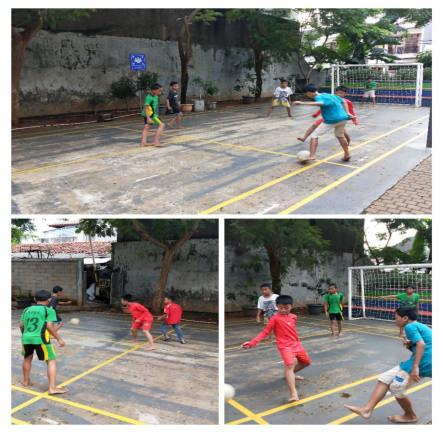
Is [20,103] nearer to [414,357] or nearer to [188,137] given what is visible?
[188,137]

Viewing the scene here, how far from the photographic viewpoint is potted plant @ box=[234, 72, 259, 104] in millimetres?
21623

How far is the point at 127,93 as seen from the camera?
17719mm

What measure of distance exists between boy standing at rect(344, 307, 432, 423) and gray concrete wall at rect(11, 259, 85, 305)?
12.0 meters

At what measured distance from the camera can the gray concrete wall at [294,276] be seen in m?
13.9

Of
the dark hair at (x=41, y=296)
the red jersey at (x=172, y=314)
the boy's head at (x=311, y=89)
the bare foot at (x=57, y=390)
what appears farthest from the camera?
the red jersey at (x=172, y=314)

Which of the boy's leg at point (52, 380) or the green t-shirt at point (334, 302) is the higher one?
the boy's leg at point (52, 380)

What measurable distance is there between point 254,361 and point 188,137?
5977 mm

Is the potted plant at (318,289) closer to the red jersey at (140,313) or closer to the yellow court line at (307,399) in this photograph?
the red jersey at (140,313)

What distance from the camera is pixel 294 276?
50.4 ft

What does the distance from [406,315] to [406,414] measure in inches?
38.6

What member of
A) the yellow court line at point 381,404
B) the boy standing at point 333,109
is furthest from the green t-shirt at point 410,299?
the yellow court line at point 381,404

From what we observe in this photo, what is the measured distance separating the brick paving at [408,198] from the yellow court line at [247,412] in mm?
3209

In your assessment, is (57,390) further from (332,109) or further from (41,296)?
(332,109)

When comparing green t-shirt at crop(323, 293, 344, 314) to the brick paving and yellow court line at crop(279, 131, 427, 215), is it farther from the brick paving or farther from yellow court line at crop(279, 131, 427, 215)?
the brick paving
